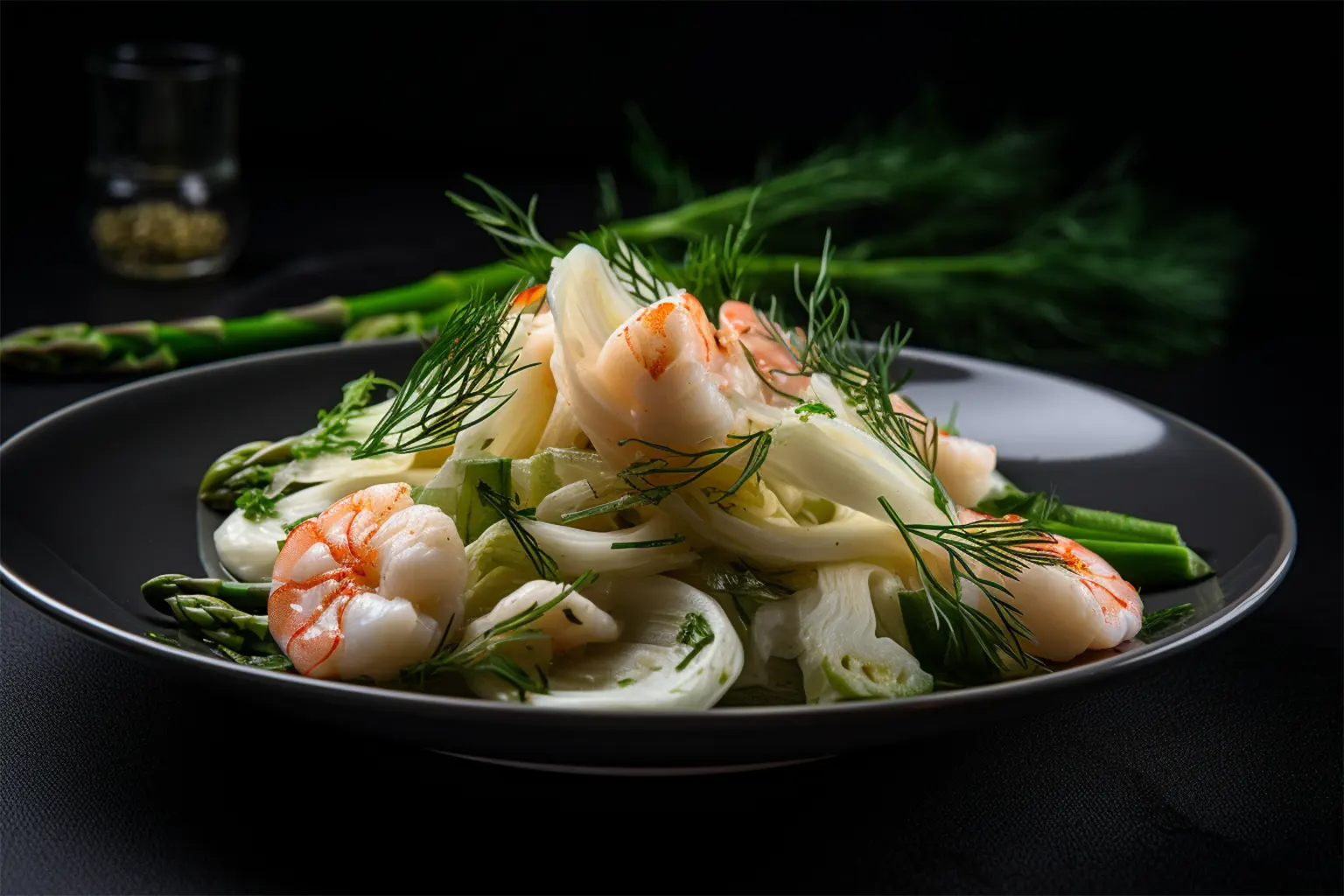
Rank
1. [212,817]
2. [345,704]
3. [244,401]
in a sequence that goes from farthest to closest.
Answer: [244,401] → [212,817] → [345,704]

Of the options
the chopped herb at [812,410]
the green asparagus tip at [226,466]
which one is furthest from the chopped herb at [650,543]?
the green asparagus tip at [226,466]

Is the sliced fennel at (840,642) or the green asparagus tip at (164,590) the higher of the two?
the sliced fennel at (840,642)

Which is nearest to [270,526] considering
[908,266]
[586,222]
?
[908,266]

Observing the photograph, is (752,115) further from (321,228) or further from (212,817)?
(212,817)

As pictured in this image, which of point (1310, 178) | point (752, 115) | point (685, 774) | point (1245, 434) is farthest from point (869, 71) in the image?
point (685, 774)

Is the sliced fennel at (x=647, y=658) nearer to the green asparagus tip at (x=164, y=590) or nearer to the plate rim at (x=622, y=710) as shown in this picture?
the plate rim at (x=622, y=710)

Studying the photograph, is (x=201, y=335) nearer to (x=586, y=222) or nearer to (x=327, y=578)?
(x=586, y=222)

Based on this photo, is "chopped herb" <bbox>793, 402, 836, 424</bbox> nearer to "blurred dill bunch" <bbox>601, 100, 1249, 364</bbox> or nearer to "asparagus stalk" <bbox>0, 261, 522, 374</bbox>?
"asparagus stalk" <bbox>0, 261, 522, 374</bbox>
